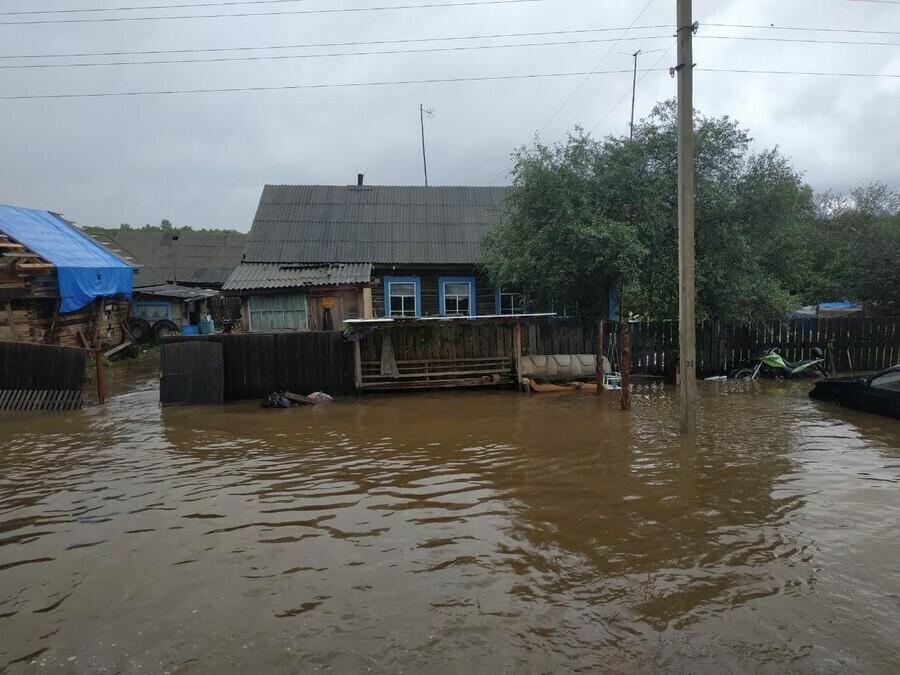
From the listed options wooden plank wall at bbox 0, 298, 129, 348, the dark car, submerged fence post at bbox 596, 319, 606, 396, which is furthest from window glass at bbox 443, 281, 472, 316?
wooden plank wall at bbox 0, 298, 129, 348

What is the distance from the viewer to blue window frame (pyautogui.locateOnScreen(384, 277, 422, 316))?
2002 centimetres

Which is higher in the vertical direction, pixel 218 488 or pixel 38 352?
pixel 38 352

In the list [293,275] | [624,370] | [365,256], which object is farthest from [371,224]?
[624,370]

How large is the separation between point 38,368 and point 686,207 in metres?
13.3

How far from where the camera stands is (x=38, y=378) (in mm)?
12125

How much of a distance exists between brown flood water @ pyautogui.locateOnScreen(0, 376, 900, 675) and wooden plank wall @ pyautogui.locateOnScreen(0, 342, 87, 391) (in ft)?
12.8

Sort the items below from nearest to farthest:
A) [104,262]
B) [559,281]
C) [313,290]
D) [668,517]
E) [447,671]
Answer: [447,671] < [668,517] < [559,281] < [313,290] < [104,262]

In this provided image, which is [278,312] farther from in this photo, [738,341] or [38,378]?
→ [738,341]

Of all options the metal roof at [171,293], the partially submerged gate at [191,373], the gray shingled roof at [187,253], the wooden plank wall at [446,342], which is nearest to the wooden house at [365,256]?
the wooden plank wall at [446,342]

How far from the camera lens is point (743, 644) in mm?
3275

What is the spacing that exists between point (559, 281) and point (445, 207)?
Answer: 31.9ft

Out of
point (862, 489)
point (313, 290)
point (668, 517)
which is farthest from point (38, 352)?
point (862, 489)

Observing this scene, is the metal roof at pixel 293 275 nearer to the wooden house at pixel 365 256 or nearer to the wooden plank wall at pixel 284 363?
the wooden house at pixel 365 256

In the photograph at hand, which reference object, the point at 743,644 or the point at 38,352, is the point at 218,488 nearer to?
the point at 743,644
